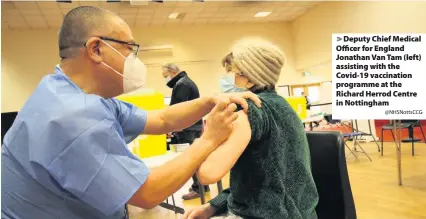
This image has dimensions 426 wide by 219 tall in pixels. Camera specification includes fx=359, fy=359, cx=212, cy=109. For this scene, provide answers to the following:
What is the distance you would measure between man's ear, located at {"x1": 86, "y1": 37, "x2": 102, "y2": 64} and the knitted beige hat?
0.45 meters

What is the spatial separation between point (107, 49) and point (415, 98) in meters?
3.24

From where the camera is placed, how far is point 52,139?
2.41ft

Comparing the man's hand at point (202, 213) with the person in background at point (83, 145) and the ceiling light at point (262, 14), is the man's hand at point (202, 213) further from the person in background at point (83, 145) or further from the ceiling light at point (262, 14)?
the ceiling light at point (262, 14)

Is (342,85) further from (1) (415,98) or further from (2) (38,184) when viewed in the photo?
(2) (38,184)

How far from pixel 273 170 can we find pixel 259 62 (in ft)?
1.15

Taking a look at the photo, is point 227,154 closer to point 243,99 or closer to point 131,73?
point 243,99

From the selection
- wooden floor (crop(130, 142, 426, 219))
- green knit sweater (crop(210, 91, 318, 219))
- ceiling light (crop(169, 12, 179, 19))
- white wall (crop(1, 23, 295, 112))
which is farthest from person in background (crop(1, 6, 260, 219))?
white wall (crop(1, 23, 295, 112))

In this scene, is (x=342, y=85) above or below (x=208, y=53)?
below

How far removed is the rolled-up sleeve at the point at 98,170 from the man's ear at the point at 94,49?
22 centimetres

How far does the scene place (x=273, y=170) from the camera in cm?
101

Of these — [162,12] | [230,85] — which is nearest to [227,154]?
[230,85]

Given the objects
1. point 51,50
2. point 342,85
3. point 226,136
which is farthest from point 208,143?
point 51,50

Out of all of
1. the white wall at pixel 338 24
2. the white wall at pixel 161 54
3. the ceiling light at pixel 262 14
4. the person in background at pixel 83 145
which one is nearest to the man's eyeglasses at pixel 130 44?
the person in background at pixel 83 145

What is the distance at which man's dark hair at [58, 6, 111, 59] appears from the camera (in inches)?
35.8
